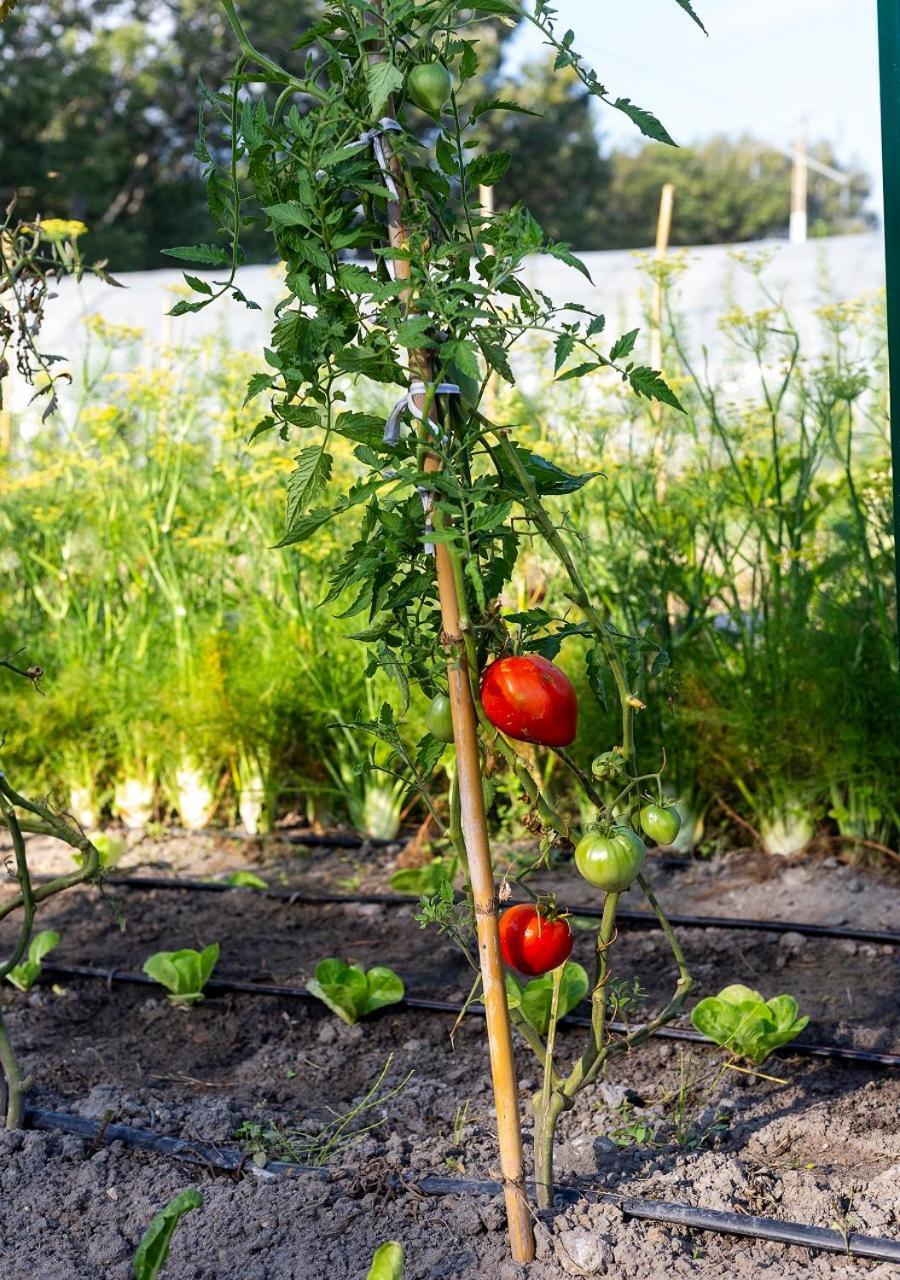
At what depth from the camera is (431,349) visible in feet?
4.90

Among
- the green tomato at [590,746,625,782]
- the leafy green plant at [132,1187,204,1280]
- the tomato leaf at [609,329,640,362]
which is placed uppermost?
the tomato leaf at [609,329,640,362]

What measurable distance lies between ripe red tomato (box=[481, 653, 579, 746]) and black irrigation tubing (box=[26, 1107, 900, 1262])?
2.38 ft

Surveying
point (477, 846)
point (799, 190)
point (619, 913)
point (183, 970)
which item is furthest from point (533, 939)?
point (799, 190)

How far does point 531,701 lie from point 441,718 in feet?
0.58

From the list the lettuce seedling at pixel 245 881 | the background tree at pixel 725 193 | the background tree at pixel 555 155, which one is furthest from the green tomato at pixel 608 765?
the background tree at pixel 725 193

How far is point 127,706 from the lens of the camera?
4062 mm

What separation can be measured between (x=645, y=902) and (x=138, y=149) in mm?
23246

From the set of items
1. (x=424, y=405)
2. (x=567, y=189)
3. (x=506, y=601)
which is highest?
(x=567, y=189)

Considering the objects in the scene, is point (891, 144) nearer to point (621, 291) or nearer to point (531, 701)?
point (531, 701)

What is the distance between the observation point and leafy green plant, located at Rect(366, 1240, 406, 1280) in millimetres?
1520

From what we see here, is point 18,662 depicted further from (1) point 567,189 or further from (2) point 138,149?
(1) point 567,189

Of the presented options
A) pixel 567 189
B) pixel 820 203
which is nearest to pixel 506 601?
pixel 567 189

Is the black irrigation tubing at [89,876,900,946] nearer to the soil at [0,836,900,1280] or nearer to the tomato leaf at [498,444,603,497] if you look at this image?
the soil at [0,836,900,1280]

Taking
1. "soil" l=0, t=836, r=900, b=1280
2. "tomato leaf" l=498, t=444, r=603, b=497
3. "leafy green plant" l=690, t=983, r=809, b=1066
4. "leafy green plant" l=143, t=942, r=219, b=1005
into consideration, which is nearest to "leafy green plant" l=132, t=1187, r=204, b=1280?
"soil" l=0, t=836, r=900, b=1280
